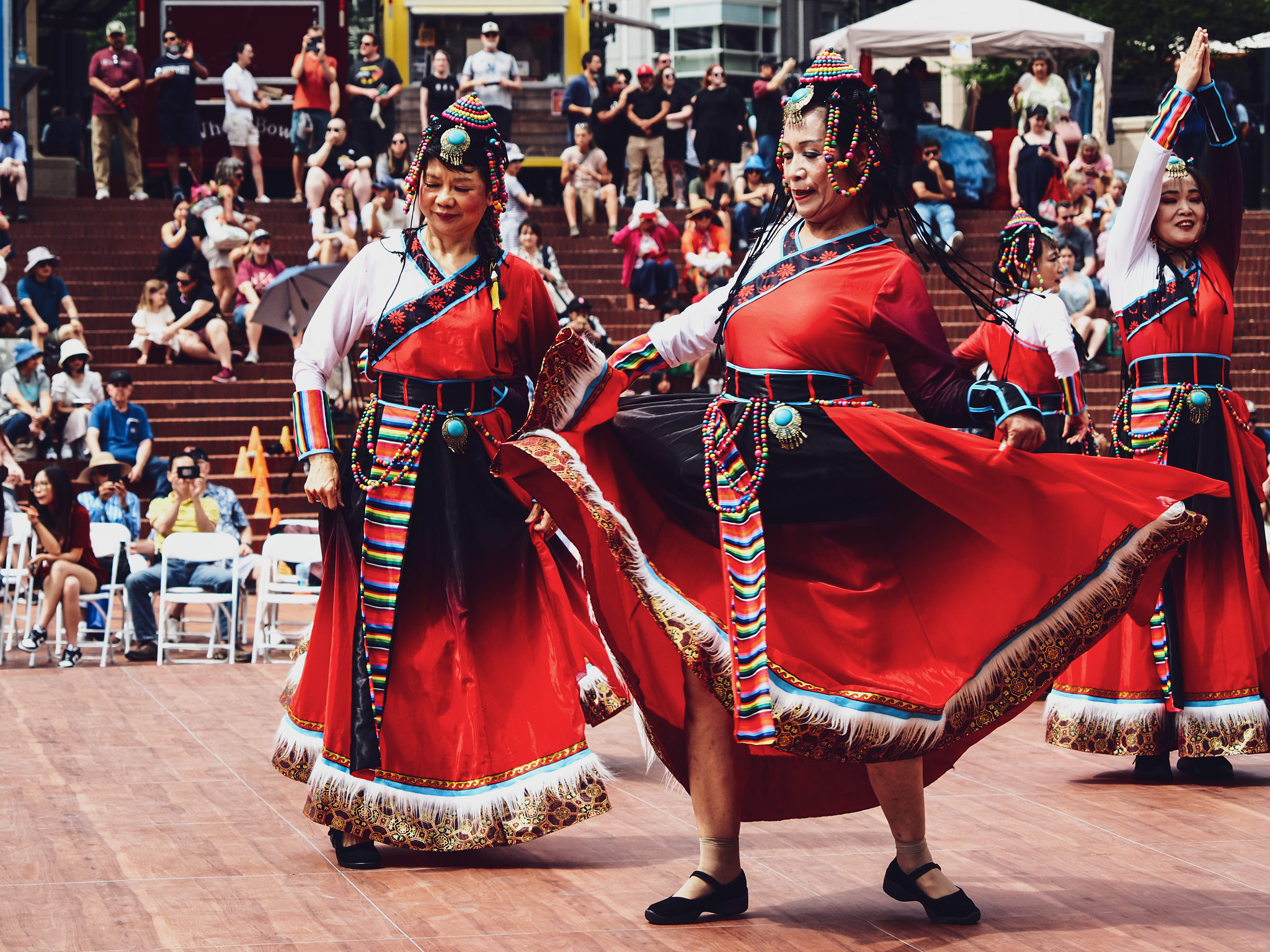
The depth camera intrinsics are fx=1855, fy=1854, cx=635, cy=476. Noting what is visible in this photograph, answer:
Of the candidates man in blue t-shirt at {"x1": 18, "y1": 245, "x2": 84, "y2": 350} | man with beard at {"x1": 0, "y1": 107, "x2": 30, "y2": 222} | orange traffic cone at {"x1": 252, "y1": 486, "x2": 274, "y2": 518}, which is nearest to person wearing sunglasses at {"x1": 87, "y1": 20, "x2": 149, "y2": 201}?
man with beard at {"x1": 0, "y1": 107, "x2": 30, "y2": 222}

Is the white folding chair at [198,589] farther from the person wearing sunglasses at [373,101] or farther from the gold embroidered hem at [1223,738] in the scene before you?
the person wearing sunglasses at [373,101]

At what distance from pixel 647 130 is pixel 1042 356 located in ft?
42.0

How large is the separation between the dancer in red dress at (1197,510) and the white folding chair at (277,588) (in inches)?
207

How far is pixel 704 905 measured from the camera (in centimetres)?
465

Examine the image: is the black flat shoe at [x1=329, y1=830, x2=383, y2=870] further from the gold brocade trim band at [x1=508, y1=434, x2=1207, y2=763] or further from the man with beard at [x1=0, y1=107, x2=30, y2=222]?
the man with beard at [x1=0, y1=107, x2=30, y2=222]

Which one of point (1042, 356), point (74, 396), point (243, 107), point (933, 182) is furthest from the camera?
point (243, 107)

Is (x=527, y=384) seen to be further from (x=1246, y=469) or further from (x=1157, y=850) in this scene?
(x=1246, y=469)

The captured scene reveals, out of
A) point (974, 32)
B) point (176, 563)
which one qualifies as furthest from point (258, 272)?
point (974, 32)

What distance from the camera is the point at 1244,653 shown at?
6.61m

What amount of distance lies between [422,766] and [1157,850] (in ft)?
7.15

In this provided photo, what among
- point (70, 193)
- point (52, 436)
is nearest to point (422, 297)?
point (52, 436)

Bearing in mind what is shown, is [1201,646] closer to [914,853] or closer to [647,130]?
[914,853]

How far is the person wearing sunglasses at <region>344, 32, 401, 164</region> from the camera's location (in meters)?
20.3

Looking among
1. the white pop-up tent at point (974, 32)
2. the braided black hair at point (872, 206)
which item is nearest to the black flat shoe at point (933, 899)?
the braided black hair at point (872, 206)
